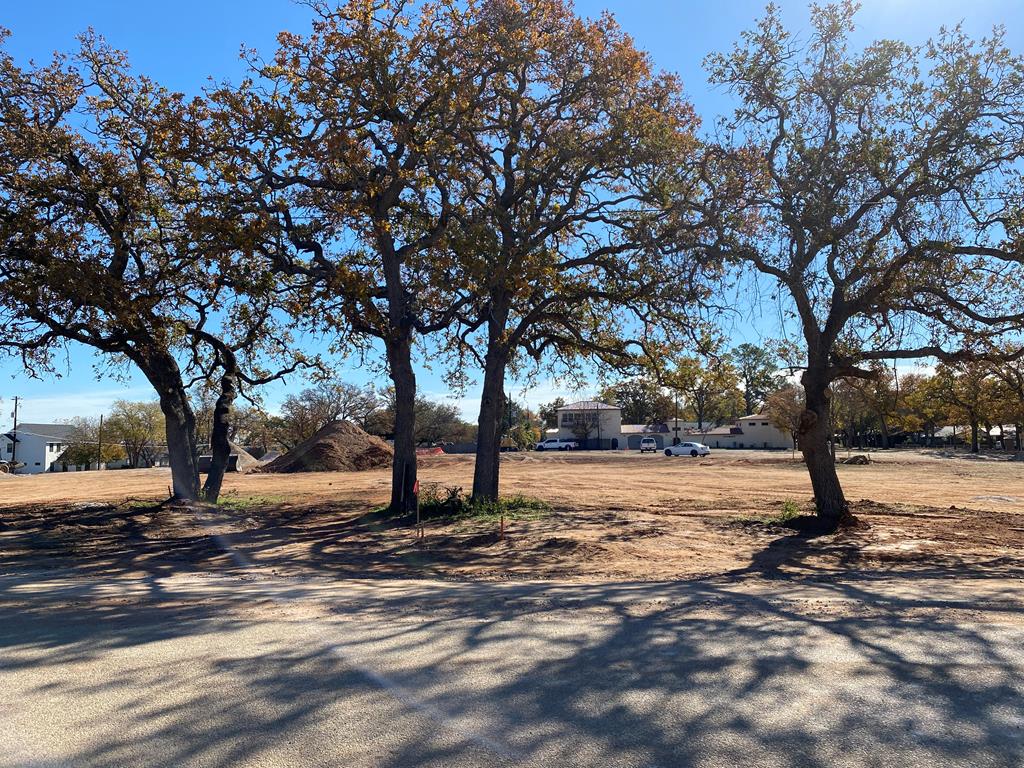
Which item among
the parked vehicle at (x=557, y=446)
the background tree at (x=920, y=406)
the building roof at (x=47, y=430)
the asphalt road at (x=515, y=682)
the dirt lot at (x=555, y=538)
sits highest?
the building roof at (x=47, y=430)

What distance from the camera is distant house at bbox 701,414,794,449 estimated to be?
92.3m

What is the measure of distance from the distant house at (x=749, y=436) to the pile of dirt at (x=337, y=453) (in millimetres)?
54525

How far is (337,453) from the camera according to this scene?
47281mm

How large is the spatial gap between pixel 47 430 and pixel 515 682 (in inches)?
4405

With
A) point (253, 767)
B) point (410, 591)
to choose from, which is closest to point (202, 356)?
point (410, 591)

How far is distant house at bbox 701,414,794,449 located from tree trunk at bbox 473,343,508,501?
76064mm

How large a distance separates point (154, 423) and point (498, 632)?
3153 inches

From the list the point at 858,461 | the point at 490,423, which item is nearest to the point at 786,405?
the point at 858,461

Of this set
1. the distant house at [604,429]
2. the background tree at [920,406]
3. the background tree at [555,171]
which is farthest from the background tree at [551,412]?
the background tree at [555,171]

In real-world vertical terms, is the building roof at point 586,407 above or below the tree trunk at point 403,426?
above

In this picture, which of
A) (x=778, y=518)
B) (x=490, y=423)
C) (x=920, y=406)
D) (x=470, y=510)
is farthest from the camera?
(x=920, y=406)

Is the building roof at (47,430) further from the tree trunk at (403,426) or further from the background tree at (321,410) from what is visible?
the tree trunk at (403,426)

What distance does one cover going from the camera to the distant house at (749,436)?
9231cm

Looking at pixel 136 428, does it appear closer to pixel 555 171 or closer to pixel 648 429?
pixel 648 429
